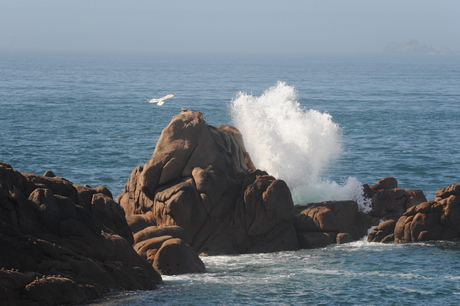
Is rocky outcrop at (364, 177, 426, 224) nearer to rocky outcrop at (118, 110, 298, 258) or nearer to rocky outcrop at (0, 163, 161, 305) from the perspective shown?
rocky outcrop at (118, 110, 298, 258)

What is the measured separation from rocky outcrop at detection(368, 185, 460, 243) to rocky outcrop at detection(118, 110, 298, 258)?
479cm

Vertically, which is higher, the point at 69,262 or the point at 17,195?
the point at 17,195

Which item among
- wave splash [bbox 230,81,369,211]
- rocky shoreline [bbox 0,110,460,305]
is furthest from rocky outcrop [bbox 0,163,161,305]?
wave splash [bbox 230,81,369,211]

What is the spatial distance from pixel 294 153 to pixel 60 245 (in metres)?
21.5

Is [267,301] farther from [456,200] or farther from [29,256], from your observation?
[456,200]

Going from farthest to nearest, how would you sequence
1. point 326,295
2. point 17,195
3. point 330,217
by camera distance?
point 330,217
point 326,295
point 17,195

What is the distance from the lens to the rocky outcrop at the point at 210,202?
1136 inches

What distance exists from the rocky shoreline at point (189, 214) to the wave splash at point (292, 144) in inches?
116

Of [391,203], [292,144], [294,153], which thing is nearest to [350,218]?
[391,203]

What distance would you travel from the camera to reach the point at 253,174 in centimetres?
3127

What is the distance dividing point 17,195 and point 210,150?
38.4 feet

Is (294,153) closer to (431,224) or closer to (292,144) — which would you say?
(292,144)

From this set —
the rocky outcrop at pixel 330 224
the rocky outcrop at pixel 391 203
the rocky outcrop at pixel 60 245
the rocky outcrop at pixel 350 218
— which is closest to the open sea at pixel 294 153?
the rocky outcrop at pixel 330 224

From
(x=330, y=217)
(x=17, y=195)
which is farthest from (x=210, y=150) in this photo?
(x=17, y=195)
